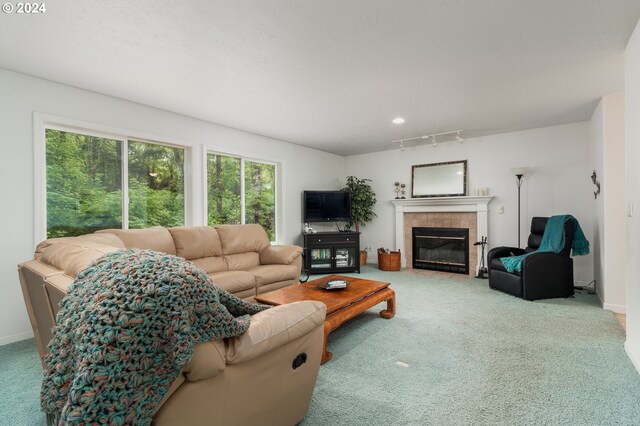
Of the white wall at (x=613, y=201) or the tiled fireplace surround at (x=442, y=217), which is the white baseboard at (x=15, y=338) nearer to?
the tiled fireplace surround at (x=442, y=217)

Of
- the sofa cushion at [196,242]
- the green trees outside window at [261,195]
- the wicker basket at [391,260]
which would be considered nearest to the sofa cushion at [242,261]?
the sofa cushion at [196,242]

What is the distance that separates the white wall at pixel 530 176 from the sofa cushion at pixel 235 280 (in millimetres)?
4011

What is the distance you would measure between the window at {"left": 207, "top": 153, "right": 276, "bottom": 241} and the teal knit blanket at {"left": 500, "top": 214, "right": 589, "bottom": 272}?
3727 millimetres

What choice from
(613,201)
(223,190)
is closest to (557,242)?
(613,201)

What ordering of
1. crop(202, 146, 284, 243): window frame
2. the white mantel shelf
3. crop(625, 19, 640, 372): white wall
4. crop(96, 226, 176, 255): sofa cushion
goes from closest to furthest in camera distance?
crop(625, 19, 640, 372): white wall
crop(96, 226, 176, 255): sofa cushion
crop(202, 146, 284, 243): window frame
the white mantel shelf

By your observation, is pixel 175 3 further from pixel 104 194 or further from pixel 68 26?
pixel 104 194

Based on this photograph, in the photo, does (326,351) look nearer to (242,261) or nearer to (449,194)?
(242,261)

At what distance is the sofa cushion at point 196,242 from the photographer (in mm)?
3598

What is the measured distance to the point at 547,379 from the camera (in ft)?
6.89

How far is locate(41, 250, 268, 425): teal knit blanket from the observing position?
86cm

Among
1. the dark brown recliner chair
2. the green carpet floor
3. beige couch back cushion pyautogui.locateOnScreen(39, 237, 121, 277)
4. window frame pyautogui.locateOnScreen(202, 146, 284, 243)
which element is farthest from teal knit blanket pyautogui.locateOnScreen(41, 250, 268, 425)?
the dark brown recliner chair

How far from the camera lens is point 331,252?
19.0ft

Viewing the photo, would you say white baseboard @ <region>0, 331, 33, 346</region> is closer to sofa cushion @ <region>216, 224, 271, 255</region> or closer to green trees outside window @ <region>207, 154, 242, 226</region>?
sofa cushion @ <region>216, 224, 271, 255</region>

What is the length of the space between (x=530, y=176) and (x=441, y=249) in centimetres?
192
